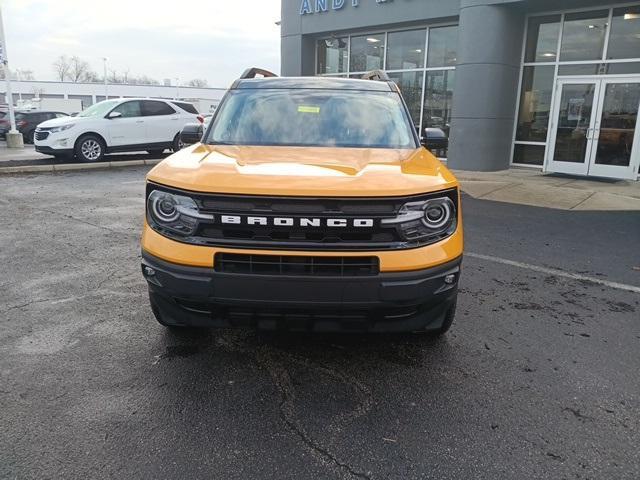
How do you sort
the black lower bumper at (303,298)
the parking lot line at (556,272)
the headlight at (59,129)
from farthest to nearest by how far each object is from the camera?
the headlight at (59,129) < the parking lot line at (556,272) < the black lower bumper at (303,298)

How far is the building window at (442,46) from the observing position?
15625 millimetres

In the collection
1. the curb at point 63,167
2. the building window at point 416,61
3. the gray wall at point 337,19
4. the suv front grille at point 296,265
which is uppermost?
the gray wall at point 337,19

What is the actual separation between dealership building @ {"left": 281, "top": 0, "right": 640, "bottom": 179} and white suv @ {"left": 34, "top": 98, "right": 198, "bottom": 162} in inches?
297

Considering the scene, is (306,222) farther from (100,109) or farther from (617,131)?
(100,109)

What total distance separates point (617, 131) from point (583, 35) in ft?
Answer: 8.93

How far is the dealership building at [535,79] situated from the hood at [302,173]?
8.62 meters

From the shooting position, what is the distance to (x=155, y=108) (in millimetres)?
16000

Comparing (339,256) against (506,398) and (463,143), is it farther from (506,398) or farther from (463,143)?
(463,143)

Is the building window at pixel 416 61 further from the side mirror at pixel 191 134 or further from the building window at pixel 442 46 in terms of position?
the side mirror at pixel 191 134

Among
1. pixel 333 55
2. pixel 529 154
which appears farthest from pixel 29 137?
pixel 529 154

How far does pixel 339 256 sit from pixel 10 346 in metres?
2.49

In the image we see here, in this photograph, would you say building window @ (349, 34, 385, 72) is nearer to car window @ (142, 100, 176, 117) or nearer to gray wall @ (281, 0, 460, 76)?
gray wall @ (281, 0, 460, 76)

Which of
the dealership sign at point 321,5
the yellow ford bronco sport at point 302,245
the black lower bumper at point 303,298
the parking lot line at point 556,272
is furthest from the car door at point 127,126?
the black lower bumper at point 303,298

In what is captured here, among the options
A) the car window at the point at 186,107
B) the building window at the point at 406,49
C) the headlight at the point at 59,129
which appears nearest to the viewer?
the headlight at the point at 59,129
